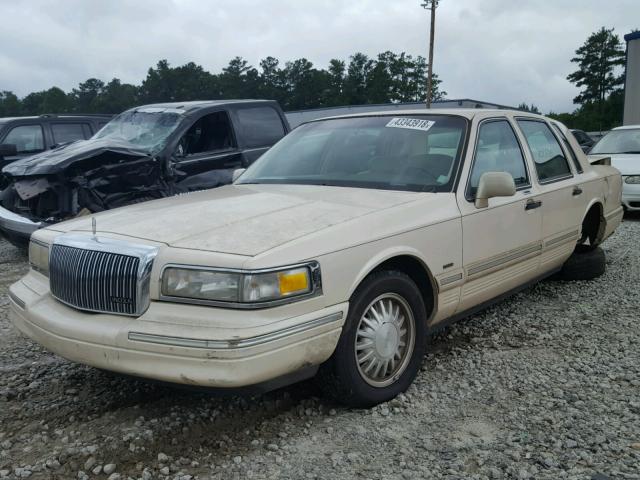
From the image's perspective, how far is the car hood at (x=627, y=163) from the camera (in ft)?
31.4

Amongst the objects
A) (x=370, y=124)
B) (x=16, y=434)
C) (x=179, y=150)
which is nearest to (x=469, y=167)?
(x=370, y=124)

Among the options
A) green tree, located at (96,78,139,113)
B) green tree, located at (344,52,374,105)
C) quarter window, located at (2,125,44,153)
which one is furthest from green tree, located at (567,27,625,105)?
quarter window, located at (2,125,44,153)

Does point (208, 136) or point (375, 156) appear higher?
point (208, 136)

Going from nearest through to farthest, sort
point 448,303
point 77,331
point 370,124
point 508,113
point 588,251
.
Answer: point 77,331 → point 448,303 → point 370,124 → point 508,113 → point 588,251

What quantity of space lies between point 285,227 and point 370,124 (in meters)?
1.59

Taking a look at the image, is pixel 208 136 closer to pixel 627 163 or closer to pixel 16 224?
pixel 16 224

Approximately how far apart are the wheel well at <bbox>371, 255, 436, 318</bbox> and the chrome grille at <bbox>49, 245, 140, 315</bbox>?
4.22ft

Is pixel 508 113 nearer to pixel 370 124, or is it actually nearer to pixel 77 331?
pixel 370 124

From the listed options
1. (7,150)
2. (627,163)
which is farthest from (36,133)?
(627,163)

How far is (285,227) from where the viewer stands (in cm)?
292

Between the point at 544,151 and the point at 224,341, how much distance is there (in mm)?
3358

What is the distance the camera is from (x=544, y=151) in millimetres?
4785

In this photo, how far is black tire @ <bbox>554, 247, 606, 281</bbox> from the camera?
18.0ft

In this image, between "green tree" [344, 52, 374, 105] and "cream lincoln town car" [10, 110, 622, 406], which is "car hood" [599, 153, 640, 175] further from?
"green tree" [344, 52, 374, 105]
